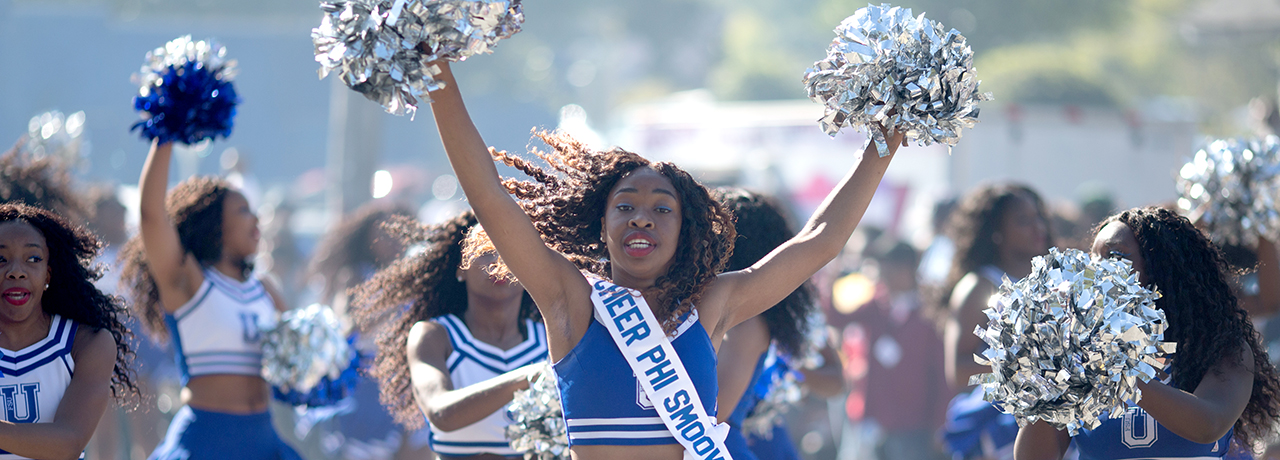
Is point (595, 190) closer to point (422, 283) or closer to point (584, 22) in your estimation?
point (422, 283)

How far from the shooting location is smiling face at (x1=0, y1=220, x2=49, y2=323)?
3146 millimetres

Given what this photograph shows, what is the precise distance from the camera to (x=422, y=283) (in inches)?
163

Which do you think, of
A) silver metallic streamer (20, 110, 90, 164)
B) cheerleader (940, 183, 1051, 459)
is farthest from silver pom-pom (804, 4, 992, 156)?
silver metallic streamer (20, 110, 90, 164)

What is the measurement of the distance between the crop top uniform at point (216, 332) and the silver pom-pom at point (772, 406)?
79.6 inches

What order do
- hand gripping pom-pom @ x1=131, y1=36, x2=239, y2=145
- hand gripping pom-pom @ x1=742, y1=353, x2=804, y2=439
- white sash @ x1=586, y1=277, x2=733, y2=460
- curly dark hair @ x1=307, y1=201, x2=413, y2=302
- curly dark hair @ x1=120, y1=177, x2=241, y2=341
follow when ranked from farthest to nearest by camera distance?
curly dark hair @ x1=307, y1=201, x2=413, y2=302
curly dark hair @ x1=120, y1=177, x2=241, y2=341
hand gripping pom-pom @ x1=742, y1=353, x2=804, y2=439
hand gripping pom-pom @ x1=131, y1=36, x2=239, y2=145
white sash @ x1=586, y1=277, x2=733, y2=460

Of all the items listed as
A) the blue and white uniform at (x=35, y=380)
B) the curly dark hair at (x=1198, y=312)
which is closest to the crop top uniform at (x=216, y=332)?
the blue and white uniform at (x=35, y=380)

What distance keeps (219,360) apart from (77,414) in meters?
1.44

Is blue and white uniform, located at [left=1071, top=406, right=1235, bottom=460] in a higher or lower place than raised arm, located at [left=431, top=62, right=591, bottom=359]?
lower

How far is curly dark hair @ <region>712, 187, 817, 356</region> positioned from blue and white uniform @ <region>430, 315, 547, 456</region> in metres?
0.83

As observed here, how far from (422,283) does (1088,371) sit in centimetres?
237

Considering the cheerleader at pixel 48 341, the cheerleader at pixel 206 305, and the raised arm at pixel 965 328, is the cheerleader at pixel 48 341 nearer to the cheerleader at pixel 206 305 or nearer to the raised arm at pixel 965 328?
the cheerleader at pixel 206 305

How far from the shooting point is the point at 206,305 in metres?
4.59

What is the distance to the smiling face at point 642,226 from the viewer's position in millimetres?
2637

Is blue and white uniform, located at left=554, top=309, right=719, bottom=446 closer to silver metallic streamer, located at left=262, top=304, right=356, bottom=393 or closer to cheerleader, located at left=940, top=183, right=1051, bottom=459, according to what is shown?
silver metallic streamer, located at left=262, top=304, right=356, bottom=393
